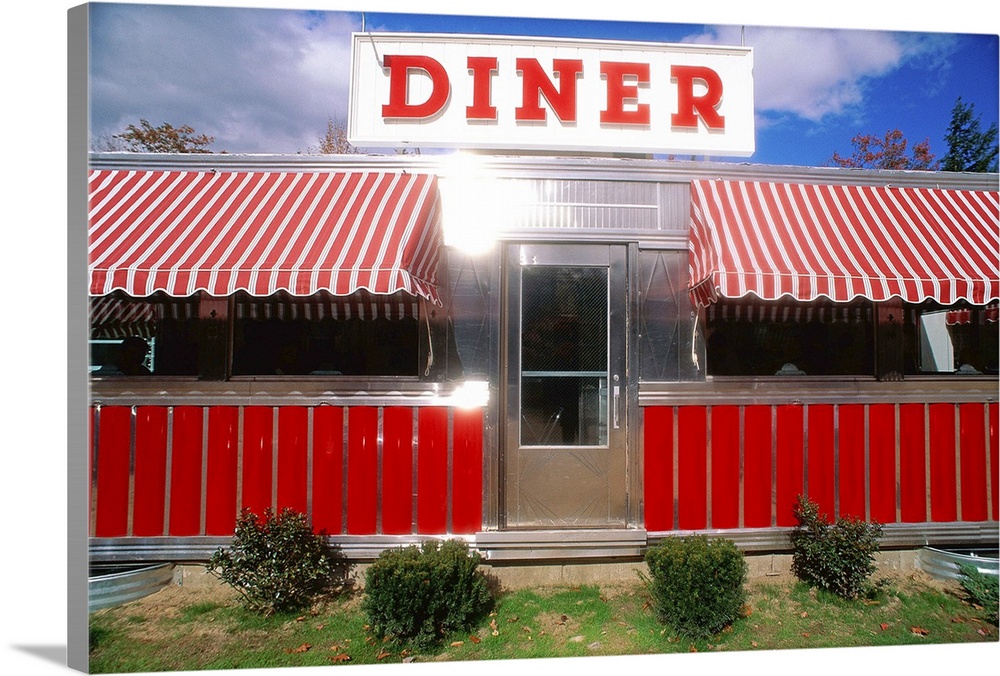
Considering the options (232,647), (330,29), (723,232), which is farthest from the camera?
(330,29)

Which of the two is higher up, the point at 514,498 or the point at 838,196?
the point at 838,196

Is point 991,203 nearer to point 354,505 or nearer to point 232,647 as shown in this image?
point 354,505

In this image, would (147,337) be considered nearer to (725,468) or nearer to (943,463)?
(725,468)

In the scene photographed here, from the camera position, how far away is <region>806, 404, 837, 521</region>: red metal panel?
4.17 m

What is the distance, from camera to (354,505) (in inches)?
156

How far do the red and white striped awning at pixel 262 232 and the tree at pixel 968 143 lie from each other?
461cm

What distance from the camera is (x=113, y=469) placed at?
12.9ft

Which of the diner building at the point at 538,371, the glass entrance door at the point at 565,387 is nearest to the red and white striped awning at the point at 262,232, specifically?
the diner building at the point at 538,371

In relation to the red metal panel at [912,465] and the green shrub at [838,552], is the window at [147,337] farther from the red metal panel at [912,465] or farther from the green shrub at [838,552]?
the red metal panel at [912,465]

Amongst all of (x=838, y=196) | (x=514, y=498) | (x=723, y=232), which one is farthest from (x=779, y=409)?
(x=514, y=498)

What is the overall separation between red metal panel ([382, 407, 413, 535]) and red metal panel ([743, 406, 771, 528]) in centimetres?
267

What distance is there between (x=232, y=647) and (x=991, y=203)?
269 inches

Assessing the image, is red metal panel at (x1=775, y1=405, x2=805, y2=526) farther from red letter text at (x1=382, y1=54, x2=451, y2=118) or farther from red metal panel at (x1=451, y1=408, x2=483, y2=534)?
red letter text at (x1=382, y1=54, x2=451, y2=118)

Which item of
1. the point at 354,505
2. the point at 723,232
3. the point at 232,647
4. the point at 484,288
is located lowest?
the point at 232,647
